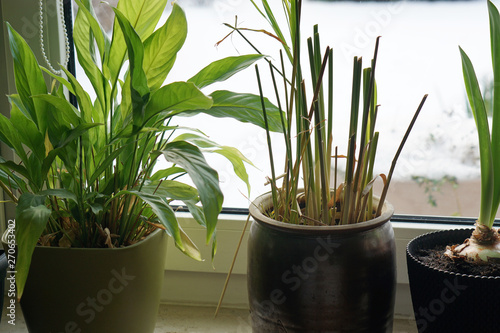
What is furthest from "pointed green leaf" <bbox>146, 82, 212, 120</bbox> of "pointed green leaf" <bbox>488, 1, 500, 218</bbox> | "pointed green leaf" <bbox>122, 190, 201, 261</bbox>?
"pointed green leaf" <bbox>488, 1, 500, 218</bbox>

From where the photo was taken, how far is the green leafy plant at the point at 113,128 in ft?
2.27

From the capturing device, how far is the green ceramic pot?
2.39 feet

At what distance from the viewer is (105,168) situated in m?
0.74

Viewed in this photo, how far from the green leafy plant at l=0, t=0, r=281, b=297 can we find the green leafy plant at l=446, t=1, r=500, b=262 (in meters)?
0.29

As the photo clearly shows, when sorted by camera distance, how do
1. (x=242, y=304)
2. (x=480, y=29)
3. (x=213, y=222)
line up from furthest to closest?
(x=242, y=304) < (x=480, y=29) < (x=213, y=222)

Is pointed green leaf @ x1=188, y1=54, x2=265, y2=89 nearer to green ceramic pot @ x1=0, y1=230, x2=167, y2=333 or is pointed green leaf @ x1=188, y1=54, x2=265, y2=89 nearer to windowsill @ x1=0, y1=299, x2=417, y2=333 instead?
green ceramic pot @ x1=0, y1=230, x2=167, y2=333

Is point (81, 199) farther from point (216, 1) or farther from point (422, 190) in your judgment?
point (422, 190)

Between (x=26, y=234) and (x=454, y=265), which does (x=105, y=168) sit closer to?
(x=26, y=234)

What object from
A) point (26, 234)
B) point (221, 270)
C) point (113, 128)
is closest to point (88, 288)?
point (26, 234)

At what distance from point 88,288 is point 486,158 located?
60 cm

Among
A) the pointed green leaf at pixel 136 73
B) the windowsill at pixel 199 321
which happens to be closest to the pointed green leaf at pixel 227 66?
the pointed green leaf at pixel 136 73

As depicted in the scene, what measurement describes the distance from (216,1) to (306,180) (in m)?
0.44

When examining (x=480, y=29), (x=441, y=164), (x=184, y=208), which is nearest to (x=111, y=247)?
(x=184, y=208)

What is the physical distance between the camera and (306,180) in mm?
776
